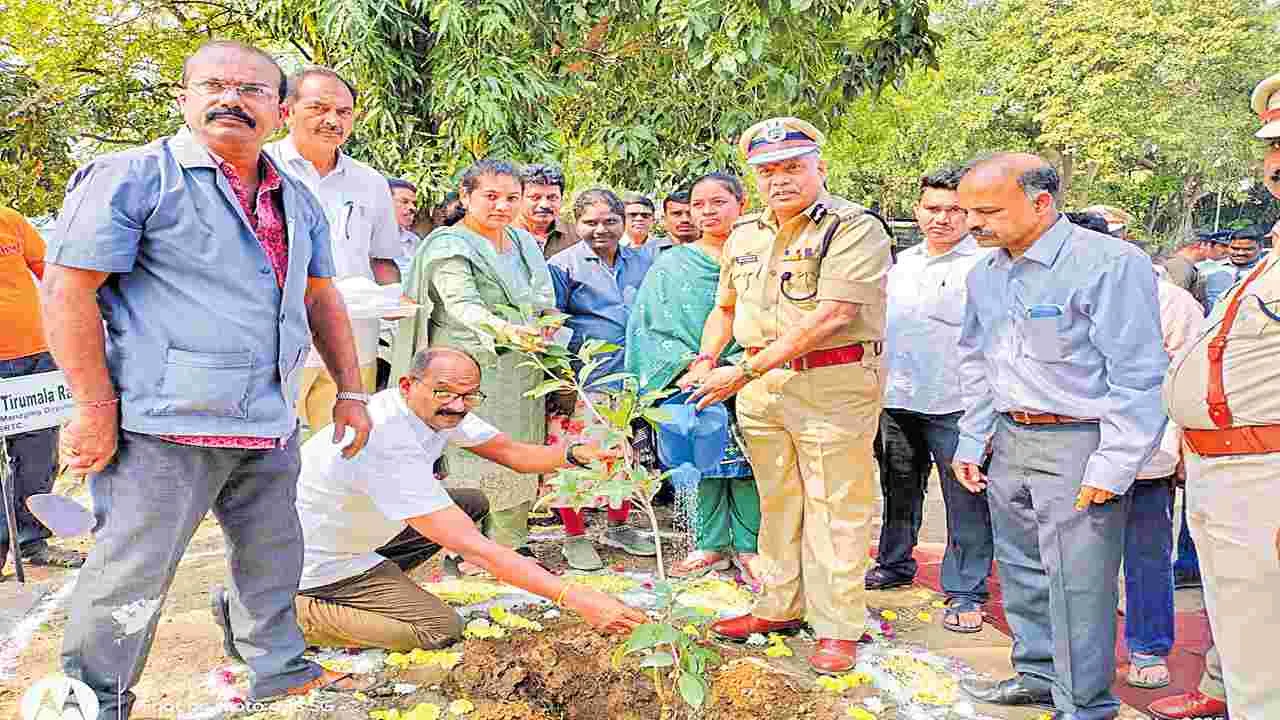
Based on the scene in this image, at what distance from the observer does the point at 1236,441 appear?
231cm

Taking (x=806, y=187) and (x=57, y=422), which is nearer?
(x=806, y=187)

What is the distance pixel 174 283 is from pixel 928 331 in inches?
113

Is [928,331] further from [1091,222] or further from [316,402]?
[316,402]

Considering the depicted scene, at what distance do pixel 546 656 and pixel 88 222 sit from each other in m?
1.89

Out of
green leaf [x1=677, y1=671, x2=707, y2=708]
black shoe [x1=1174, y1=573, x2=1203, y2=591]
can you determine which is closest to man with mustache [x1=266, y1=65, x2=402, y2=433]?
green leaf [x1=677, y1=671, x2=707, y2=708]

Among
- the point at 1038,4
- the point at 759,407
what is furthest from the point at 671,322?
the point at 1038,4

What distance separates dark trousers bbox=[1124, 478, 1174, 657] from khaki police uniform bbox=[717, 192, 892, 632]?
3.11 ft

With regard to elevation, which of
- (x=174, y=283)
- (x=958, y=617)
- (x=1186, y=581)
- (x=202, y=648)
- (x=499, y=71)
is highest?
(x=499, y=71)

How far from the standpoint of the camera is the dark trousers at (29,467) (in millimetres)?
4477

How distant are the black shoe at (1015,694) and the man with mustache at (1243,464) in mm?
867

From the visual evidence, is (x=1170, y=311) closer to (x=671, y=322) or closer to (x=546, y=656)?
(x=671, y=322)

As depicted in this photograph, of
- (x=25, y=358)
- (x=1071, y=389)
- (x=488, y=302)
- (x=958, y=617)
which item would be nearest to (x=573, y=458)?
(x=488, y=302)

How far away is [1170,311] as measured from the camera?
3631 mm

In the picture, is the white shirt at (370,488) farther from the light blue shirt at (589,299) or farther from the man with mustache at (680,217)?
the man with mustache at (680,217)
